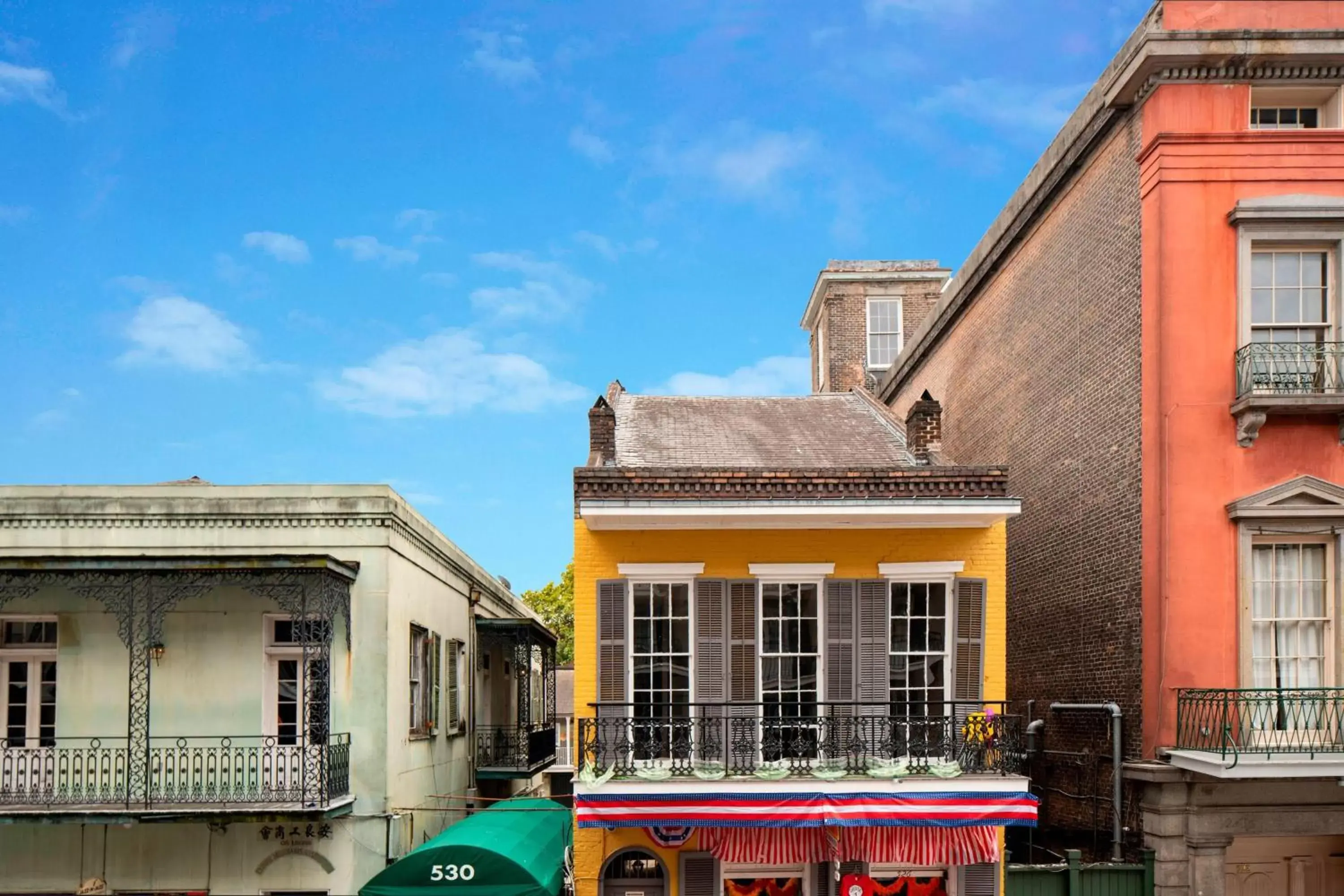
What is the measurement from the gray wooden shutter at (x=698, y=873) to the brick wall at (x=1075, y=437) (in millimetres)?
5556

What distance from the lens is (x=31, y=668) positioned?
54.1ft

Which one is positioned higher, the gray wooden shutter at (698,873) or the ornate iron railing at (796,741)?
the ornate iron railing at (796,741)

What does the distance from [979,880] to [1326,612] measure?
5616 millimetres

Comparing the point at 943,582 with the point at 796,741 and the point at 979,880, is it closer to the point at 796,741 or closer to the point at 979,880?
the point at 796,741

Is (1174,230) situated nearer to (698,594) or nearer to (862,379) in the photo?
(698,594)

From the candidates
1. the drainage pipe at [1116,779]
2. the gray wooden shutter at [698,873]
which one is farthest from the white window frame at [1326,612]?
the gray wooden shutter at [698,873]

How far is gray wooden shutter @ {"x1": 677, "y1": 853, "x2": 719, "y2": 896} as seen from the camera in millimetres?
15914

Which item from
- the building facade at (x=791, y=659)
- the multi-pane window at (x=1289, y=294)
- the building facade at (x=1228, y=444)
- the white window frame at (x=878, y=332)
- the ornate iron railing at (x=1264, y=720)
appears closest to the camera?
the ornate iron railing at (x=1264, y=720)

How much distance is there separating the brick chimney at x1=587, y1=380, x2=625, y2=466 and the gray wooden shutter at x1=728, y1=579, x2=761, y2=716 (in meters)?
2.62

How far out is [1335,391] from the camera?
15.1 meters

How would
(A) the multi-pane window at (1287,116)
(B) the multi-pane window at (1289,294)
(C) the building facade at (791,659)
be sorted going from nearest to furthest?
(C) the building facade at (791,659)
(B) the multi-pane window at (1289,294)
(A) the multi-pane window at (1287,116)

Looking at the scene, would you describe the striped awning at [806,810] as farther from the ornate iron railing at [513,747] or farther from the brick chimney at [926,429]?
the ornate iron railing at [513,747]

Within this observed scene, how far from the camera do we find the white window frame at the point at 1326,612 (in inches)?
593

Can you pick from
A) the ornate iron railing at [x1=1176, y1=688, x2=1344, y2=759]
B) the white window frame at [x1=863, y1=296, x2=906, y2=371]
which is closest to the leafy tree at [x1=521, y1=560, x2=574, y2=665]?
the white window frame at [x1=863, y1=296, x2=906, y2=371]
